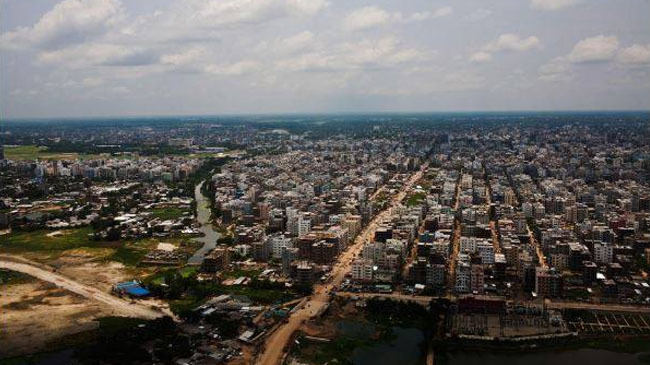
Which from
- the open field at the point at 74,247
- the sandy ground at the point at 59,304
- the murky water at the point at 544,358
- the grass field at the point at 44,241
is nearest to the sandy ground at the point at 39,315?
the sandy ground at the point at 59,304

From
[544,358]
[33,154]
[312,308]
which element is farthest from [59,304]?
[33,154]

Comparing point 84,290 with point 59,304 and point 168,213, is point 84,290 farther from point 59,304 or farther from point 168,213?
point 168,213

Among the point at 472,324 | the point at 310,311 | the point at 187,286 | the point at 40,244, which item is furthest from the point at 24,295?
the point at 472,324

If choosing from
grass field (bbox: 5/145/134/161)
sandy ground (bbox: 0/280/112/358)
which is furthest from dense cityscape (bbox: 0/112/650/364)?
grass field (bbox: 5/145/134/161)

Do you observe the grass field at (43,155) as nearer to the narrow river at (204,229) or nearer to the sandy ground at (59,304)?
the narrow river at (204,229)

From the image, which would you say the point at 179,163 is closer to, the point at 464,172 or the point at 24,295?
the point at 464,172

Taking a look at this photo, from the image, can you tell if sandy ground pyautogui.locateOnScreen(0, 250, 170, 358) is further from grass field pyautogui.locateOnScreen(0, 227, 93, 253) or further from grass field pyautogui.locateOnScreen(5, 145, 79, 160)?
grass field pyautogui.locateOnScreen(5, 145, 79, 160)

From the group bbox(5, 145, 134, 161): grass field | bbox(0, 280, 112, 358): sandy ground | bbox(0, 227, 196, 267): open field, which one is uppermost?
bbox(5, 145, 134, 161): grass field
